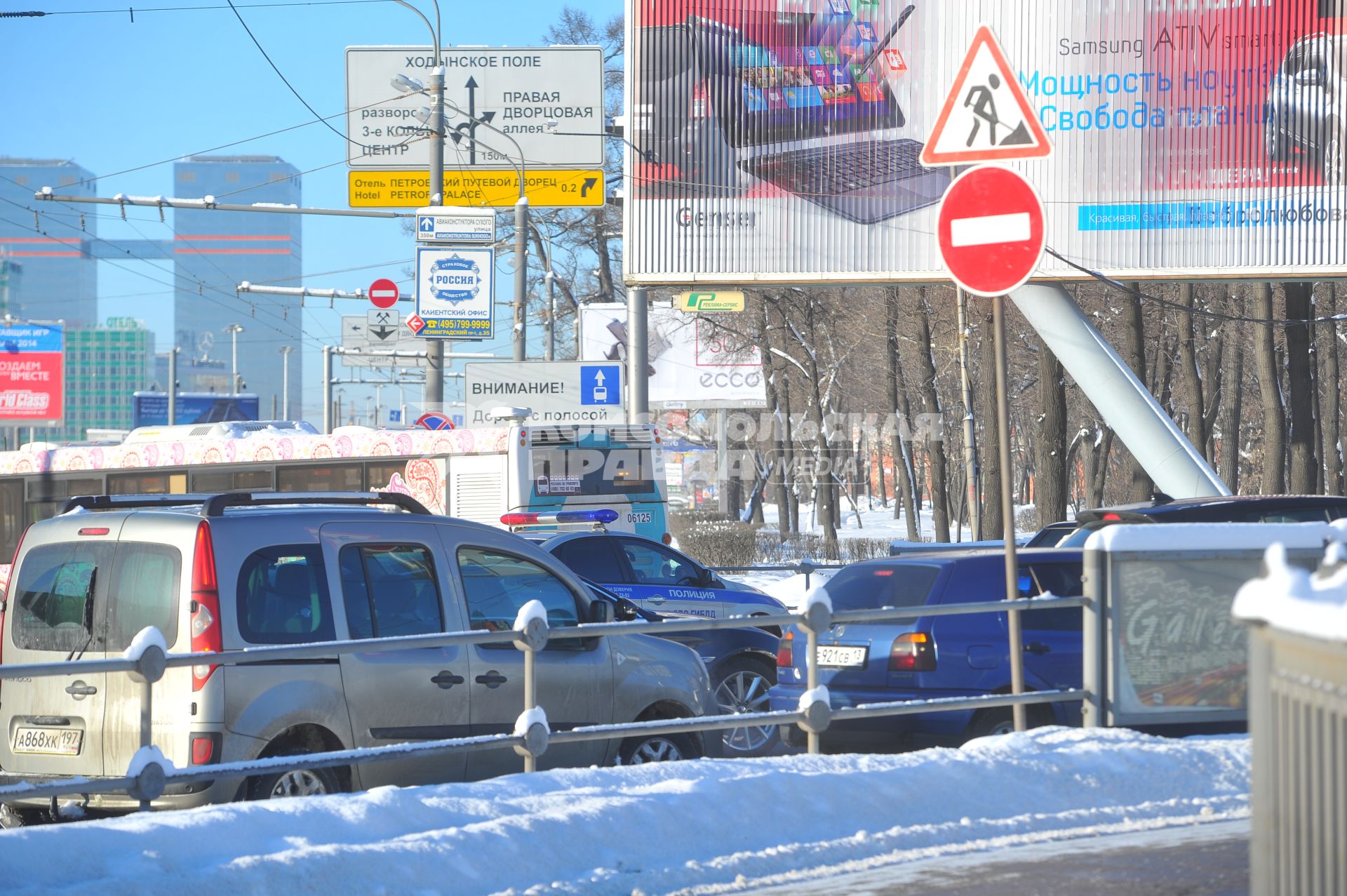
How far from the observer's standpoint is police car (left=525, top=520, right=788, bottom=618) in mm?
14883

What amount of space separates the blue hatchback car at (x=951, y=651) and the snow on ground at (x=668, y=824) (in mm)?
1205

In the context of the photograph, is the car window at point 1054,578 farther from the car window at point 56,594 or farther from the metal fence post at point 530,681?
the car window at point 56,594

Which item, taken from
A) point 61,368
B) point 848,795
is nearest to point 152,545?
point 848,795

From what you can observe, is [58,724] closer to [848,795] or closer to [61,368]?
[848,795]

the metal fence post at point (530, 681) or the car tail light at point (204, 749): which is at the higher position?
the metal fence post at point (530, 681)

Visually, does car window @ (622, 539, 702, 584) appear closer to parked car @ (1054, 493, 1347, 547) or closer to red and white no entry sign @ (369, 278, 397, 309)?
parked car @ (1054, 493, 1347, 547)

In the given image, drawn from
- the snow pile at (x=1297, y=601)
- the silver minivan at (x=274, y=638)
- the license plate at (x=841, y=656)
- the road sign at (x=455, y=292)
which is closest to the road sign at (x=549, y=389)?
the road sign at (x=455, y=292)

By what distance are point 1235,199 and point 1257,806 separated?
19309mm

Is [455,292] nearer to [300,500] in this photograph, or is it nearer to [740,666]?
[740,666]

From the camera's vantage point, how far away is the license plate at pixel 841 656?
9484 mm

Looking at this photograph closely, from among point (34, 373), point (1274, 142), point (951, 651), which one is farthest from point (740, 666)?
point (34, 373)

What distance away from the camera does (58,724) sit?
24.1 ft

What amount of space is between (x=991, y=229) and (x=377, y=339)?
4377 centimetres

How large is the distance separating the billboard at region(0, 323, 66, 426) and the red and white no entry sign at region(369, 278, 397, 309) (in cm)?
2337
